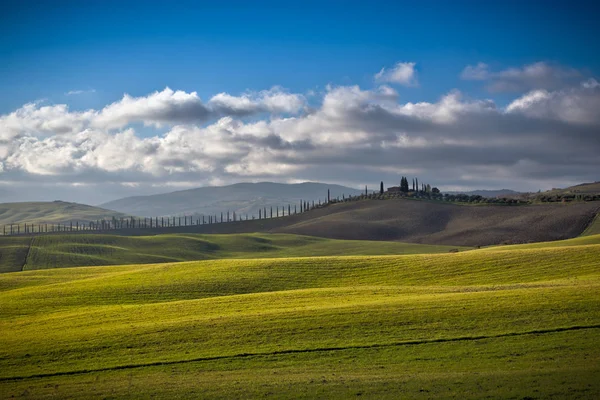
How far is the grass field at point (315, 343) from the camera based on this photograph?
23656 mm

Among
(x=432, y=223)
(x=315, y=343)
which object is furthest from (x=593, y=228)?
(x=315, y=343)

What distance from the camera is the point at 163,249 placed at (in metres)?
127

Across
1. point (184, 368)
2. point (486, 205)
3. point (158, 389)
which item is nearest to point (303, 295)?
point (184, 368)

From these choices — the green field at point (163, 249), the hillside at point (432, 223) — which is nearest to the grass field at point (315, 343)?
the green field at point (163, 249)

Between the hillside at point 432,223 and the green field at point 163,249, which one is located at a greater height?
the hillside at point 432,223

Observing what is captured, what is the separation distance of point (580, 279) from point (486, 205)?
13466cm

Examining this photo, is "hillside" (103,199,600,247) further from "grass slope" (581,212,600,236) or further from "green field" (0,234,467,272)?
"green field" (0,234,467,272)

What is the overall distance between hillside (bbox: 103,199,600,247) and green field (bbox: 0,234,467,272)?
15.4m

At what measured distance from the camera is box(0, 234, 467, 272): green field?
362ft

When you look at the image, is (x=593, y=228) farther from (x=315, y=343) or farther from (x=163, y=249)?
(x=315, y=343)

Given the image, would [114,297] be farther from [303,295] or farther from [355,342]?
[355,342]

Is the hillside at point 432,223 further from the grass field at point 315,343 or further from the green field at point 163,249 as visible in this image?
the grass field at point 315,343

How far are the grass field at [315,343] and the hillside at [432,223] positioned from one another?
3630 inches

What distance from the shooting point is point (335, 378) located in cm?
2459
